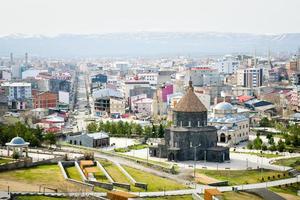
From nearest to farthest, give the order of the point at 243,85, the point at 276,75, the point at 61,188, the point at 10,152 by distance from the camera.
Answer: the point at 61,188, the point at 10,152, the point at 243,85, the point at 276,75

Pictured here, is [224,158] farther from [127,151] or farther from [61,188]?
[61,188]

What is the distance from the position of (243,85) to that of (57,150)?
6863 cm

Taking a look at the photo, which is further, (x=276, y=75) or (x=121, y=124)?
(x=276, y=75)

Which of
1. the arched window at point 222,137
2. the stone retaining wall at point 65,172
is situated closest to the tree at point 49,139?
the stone retaining wall at point 65,172

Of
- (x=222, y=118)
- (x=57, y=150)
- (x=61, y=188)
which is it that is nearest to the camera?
(x=61, y=188)

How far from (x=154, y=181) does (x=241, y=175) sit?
696 centimetres

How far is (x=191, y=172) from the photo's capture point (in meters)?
45.7

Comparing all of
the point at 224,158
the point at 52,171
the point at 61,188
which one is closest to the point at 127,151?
the point at 224,158

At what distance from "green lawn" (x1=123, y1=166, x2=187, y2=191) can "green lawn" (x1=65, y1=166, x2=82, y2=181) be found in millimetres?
3485

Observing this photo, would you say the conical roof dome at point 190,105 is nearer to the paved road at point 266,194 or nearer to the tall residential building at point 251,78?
the paved road at point 266,194

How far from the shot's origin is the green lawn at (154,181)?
130 feet

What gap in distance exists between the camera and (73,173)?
1663 inches

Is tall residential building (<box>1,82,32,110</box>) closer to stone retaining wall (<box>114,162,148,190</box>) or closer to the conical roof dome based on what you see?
the conical roof dome

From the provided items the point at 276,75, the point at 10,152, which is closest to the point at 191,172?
the point at 10,152
